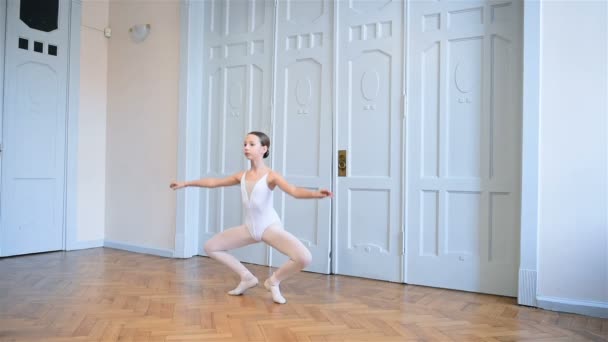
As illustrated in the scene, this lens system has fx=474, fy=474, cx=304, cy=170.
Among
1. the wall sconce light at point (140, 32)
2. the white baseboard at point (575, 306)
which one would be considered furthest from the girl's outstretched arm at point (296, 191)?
the wall sconce light at point (140, 32)

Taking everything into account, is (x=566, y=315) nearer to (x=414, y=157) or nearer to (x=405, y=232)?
(x=405, y=232)

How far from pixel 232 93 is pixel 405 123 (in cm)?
184

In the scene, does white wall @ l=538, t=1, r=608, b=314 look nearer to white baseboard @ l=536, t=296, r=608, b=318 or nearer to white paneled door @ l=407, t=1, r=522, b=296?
white baseboard @ l=536, t=296, r=608, b=318

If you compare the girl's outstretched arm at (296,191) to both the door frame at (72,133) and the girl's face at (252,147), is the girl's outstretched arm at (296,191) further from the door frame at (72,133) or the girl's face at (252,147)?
the door frame at (72,133)

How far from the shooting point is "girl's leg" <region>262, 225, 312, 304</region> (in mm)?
3064

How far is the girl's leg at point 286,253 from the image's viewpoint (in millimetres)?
3064

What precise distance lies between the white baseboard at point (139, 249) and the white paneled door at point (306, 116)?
1.22 metres

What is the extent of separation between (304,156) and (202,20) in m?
1.89

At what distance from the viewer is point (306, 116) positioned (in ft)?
14.1

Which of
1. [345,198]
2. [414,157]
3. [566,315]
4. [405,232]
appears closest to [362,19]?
[414,157]

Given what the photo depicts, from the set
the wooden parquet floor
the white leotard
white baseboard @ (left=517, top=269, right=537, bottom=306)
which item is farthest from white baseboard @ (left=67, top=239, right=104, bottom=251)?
white baseboard @ (left=517, top=269, right=537, bottom=306)

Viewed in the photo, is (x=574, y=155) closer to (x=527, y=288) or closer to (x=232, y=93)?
(x=527, y=288)

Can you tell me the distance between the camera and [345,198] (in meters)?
4.08

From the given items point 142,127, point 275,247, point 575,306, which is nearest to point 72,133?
point 142,127
